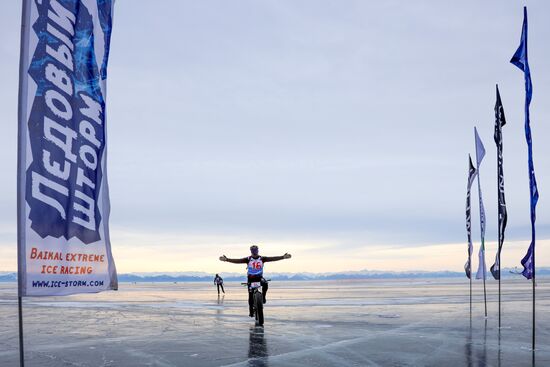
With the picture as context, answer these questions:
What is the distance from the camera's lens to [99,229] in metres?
6.22

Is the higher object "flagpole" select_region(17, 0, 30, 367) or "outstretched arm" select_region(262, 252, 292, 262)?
"flagpole" select_region(17, 0, 30, 367)

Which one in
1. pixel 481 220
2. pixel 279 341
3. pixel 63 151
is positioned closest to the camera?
pixel 63 151

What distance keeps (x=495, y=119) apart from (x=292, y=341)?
803 cm

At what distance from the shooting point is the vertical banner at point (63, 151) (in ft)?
17.4

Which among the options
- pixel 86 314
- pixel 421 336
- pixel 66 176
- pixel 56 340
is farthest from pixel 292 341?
pixel 86 314

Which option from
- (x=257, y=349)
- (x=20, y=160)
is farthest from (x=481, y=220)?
(x=20, y=160)

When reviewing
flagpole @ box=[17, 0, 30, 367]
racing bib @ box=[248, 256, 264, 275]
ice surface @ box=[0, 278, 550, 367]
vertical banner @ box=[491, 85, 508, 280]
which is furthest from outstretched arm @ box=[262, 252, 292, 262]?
flagpole @ box=[17, 0, 30, 367]

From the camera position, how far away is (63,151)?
568cm

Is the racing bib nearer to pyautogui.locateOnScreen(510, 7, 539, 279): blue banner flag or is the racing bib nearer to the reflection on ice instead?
the reflection on ice

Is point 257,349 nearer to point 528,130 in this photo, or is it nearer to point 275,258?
point 275,258

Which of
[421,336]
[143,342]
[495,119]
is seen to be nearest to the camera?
[143,342]

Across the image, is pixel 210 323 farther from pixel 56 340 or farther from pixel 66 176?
pixel 66 176

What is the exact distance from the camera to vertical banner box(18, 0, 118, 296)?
17.4 ft

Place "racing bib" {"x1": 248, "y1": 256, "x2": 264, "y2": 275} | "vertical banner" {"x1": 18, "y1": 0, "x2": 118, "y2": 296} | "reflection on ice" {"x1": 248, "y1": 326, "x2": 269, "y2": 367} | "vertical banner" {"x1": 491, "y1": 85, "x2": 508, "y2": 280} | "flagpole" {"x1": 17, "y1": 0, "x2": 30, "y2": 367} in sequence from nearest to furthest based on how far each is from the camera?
"flagpole" {"x1": 17, "y1": 0, "x2": 30, "y2": 367} → "vertical banner" {"x1": 18, "y1": 0, "x2": 118, "y2": 296} → "reflection on ice" {"x1": 248, "y1": 326, "x2": 269, "y2": 367} → "vertical banner" {"x1": 491, "y1": 85, "x2": 508, "y2": 280} → "racing bib" {"x1": 248, "y1": 256, "x2": 264, "y2": 275}
